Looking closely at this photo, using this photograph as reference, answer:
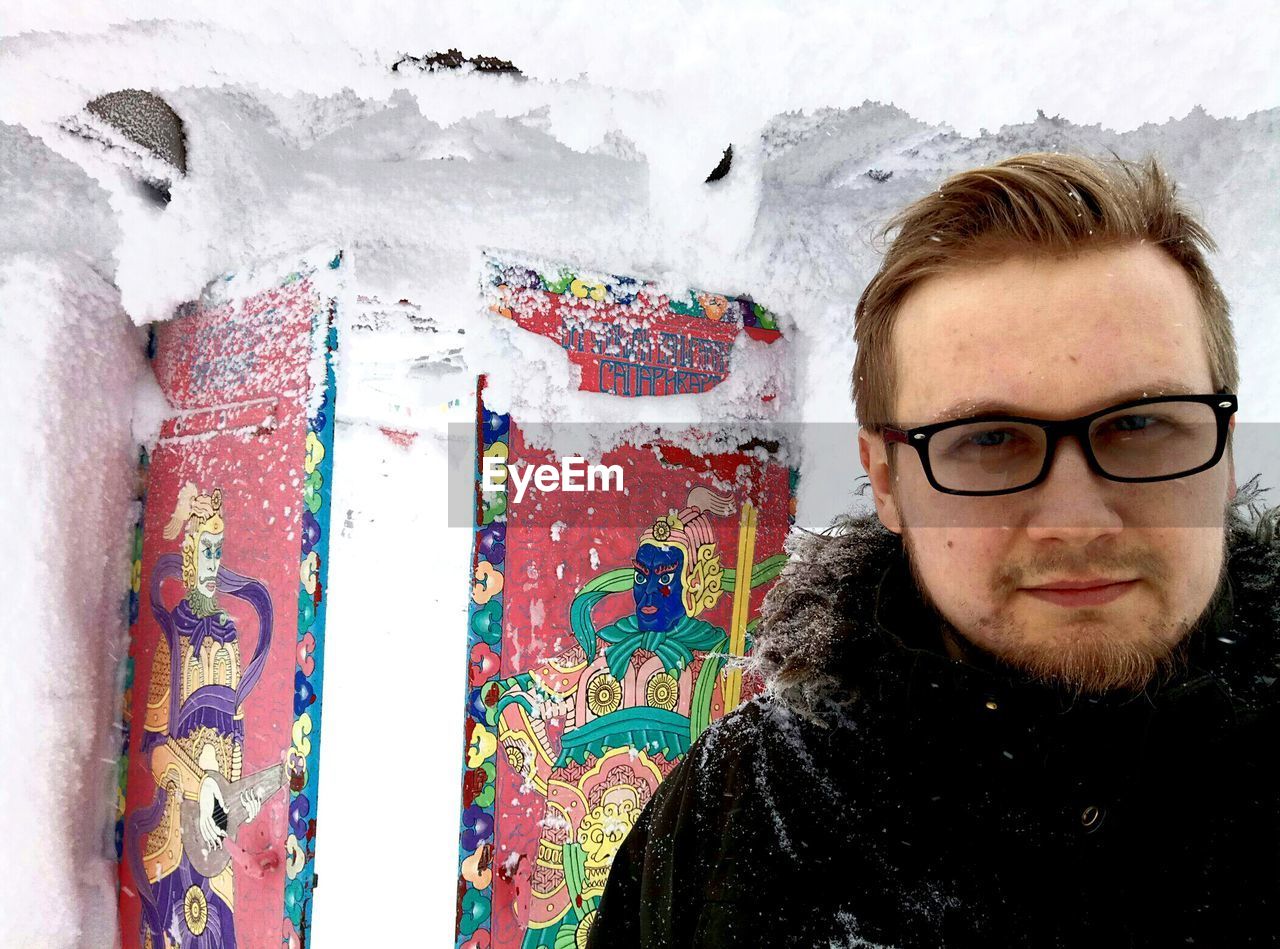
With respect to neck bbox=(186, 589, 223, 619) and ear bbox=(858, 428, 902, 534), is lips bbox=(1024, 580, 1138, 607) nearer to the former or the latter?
ear bbox=(858, 428, 902, 534)

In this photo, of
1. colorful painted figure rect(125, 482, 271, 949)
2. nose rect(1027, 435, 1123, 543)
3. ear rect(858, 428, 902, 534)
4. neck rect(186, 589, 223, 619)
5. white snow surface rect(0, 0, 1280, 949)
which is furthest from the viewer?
neck rect(186, 589, 223, 619)

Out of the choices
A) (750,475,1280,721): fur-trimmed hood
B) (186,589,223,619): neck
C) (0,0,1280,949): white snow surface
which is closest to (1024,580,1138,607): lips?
(750,475,1280,721): fur-trimmed hood

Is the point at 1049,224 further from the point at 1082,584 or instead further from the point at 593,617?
the point at 593,617

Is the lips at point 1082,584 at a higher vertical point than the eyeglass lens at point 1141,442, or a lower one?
lower

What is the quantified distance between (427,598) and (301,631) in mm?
277

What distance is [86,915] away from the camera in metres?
2.06

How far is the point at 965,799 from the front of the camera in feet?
2.46

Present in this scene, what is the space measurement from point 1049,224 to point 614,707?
1.44m

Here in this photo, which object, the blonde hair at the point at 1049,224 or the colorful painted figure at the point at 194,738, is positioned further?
the colorful painted figure at the point at 194,738

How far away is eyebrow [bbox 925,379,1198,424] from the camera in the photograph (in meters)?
0.69

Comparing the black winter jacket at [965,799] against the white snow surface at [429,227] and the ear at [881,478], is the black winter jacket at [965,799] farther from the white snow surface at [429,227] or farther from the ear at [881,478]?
the white snow surface at [429,227]

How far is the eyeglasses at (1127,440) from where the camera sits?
0.69 metres

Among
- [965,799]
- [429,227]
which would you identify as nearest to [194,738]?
[429,227]

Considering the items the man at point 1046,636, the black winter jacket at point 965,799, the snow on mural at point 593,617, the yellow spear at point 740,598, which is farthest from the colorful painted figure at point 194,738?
the man at point 1046,636
